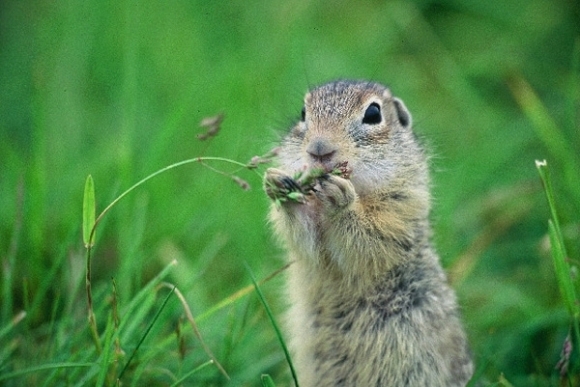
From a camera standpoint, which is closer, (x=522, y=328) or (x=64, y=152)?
(x=522, y=328)

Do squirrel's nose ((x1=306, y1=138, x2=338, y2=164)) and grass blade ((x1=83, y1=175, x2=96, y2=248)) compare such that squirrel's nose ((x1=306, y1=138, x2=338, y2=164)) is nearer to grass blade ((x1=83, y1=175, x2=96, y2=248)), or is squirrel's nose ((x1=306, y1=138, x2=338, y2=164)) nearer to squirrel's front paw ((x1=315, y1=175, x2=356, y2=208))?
squirrel's front paw ((x1=315, y1=175, x2=356, y2=208))

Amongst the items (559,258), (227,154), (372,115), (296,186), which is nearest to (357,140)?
(372,115)

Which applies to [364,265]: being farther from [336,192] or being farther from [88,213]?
[88,213]

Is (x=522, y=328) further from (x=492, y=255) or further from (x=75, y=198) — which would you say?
(x=75, y=198)

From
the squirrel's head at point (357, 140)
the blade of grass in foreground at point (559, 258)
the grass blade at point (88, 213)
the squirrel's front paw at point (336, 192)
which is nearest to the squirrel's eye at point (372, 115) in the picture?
the squirrel's head at point (357, 140)

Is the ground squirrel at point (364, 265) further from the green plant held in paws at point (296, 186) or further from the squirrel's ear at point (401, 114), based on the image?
the squirrel's ear at point (401, 114)

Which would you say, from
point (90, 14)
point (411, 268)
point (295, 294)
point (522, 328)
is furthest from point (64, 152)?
point (522, 328)
